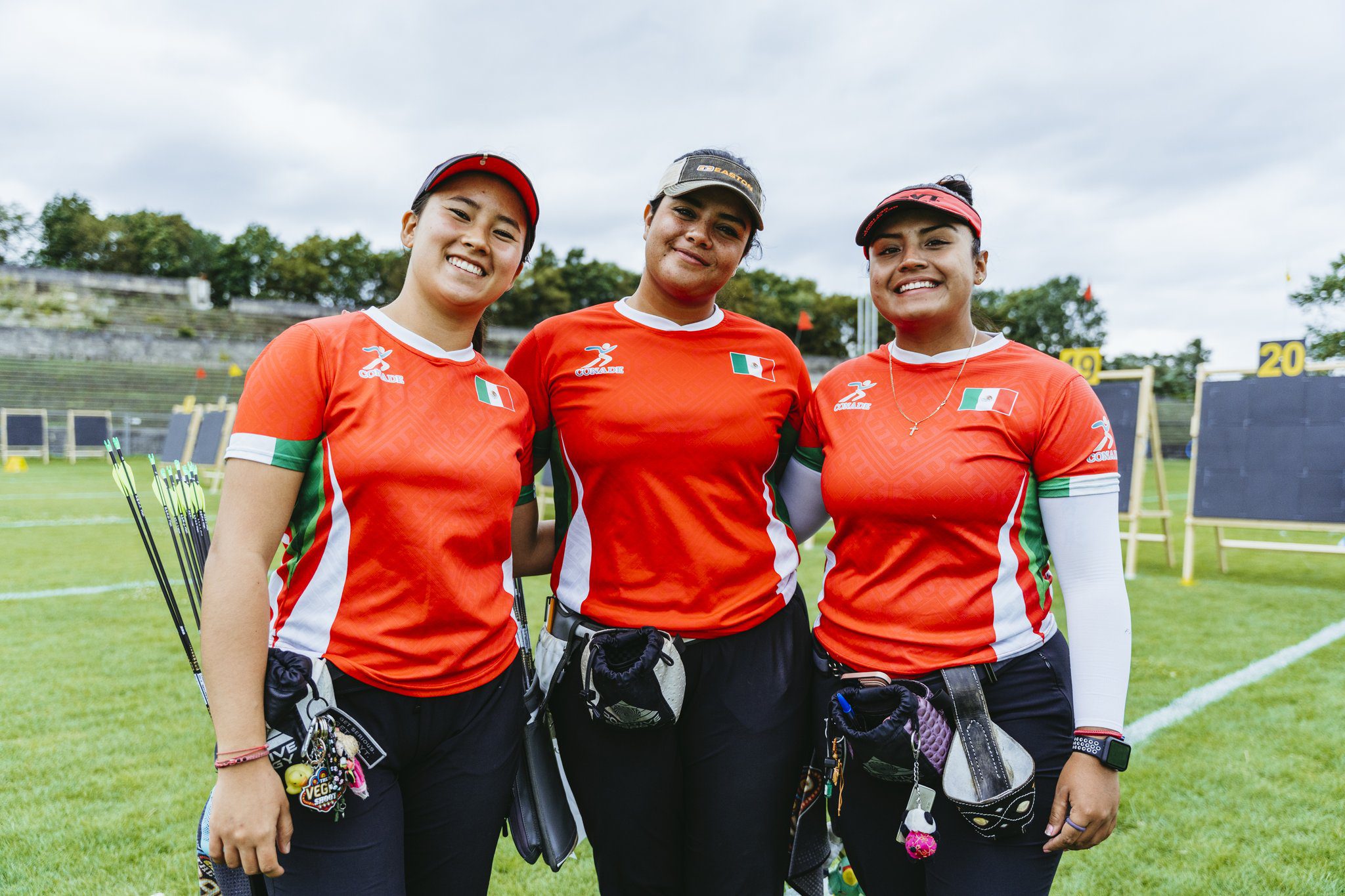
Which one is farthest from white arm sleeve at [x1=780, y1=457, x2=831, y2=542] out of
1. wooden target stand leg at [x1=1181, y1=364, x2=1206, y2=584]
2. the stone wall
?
the stone wall

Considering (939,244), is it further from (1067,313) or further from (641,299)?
(1067,313)

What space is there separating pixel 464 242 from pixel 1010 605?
1.43 meters

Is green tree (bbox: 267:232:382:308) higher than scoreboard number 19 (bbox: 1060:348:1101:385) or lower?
higher

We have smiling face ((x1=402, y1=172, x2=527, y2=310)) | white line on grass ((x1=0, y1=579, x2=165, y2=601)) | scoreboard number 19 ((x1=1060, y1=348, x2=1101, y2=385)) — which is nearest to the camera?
smiling face ((x1=402, y1=172, x2=527, y2=310))

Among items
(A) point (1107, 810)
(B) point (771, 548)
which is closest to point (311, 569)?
(B) point (771, 548)

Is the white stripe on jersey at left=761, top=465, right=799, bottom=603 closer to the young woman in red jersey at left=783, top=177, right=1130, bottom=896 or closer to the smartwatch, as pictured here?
the young woman in red jersey at left=783, top=177, right=1130, bottom=896

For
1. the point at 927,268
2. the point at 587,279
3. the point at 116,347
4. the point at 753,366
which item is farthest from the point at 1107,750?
the point at 587,279

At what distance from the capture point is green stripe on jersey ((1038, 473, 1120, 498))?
6.01 feet

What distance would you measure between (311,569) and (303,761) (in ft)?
1.17

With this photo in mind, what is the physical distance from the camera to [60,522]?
11.5 meters

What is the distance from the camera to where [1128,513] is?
8.23 m

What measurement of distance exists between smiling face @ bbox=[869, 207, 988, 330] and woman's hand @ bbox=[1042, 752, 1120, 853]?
1.00m

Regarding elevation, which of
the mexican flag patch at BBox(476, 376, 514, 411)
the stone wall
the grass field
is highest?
the stone wall

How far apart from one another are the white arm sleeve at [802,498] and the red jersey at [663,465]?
0.19 ft
